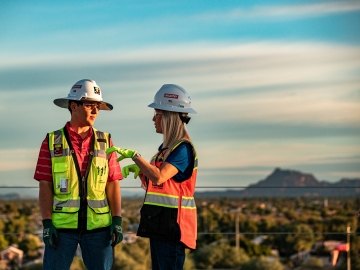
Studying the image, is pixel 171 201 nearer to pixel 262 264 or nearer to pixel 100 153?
pixel 100 153

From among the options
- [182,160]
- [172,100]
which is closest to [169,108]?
[172,100]

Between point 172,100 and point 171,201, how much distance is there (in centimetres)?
51

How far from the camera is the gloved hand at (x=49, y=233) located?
5.93m

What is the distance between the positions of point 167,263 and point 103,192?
19.5 inches

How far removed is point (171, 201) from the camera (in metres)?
5.88

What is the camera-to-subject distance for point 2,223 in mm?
72000

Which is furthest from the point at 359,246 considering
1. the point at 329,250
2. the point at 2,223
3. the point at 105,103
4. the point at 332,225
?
the point at 105,103

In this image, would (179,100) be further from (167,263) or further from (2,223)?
(2,223)

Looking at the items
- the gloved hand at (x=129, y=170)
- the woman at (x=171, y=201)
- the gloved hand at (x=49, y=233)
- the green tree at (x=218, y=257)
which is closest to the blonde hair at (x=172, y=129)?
the woman at (x=171, y=201)

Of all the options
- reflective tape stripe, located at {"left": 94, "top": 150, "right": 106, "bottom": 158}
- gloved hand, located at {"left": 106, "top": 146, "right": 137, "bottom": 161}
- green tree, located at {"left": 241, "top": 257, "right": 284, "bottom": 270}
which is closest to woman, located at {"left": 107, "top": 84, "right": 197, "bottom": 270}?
gloved hand, located at {"left": 106, "top": 146, "right": 137, "bottom": 161}

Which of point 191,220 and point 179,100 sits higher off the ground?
point 179,100

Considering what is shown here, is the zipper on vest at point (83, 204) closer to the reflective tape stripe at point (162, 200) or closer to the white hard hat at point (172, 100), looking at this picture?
the reflective tape stripe at point (162, 200)

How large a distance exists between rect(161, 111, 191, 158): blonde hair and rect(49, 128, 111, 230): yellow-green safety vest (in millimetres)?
350

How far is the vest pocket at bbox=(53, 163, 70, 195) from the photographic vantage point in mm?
5961
